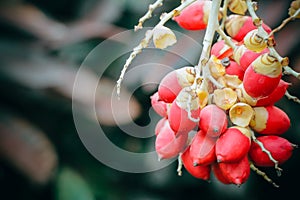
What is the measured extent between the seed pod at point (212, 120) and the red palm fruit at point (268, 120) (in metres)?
0.06

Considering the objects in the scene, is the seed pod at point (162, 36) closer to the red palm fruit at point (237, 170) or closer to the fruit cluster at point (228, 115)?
the fruit cluster at point (228, 115)

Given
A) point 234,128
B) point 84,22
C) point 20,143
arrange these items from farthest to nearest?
point 84,22 → point 20,143 → point 234,128

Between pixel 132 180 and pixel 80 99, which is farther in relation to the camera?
pixel 132 180

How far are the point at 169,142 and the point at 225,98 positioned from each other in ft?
0.41

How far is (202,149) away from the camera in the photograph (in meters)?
1.00

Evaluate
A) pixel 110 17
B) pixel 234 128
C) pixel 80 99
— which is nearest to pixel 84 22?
pixel 110 17

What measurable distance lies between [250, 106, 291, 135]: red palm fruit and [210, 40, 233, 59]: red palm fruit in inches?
4.6

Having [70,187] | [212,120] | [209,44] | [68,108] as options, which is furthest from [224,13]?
[70,187]

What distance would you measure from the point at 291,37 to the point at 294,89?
112mm

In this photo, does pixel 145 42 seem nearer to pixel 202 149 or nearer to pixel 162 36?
pixel 162 36

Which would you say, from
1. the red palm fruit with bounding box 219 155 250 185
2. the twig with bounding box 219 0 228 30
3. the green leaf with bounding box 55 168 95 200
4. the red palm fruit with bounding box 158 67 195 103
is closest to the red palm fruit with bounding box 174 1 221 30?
the twig with bounding box 219 0 228 30

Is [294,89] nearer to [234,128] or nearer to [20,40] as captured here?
[234,128]

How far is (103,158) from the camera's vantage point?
1321 millimetres

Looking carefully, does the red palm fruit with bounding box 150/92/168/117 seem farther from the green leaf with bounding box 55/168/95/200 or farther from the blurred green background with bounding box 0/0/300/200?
the green leaf with bounding box 55/168/95/200
